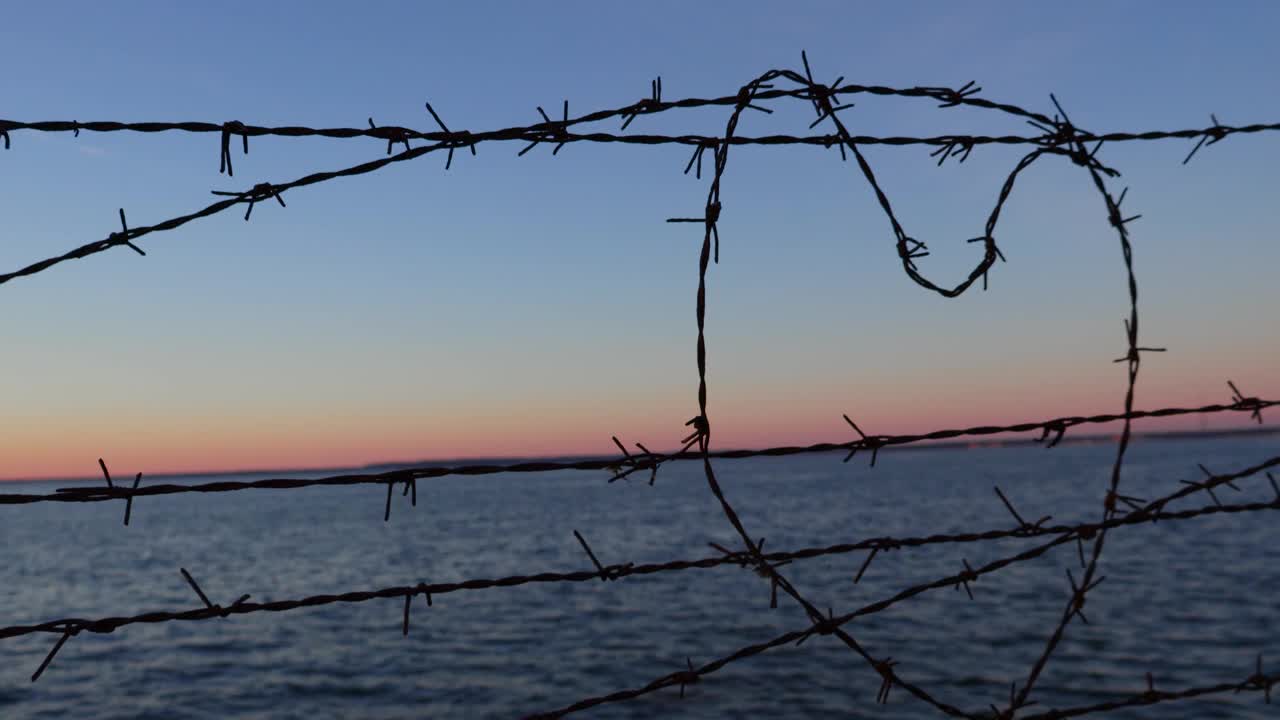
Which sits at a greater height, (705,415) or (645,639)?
(705,415)

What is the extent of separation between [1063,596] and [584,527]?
35.5 meters

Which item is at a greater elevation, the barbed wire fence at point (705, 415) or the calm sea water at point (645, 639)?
the barbed wire fence at point (705, 415)

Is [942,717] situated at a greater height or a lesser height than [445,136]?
lesser

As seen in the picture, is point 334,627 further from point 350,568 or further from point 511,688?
point 350,568

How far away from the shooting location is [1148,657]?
642 inches

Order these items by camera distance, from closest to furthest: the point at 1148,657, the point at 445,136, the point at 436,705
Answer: the point at 445,136 → the point at 436,705 → the point at 1148,657

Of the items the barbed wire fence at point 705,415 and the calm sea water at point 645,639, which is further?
the calm sea water at point 645,639

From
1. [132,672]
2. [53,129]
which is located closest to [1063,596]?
[132,672]

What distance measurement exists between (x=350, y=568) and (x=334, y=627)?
1773cm

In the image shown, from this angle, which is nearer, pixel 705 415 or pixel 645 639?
pixel 705 415

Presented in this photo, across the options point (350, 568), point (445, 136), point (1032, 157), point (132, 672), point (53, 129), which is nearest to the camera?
point (53, 129)

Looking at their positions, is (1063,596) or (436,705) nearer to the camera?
(436,705)

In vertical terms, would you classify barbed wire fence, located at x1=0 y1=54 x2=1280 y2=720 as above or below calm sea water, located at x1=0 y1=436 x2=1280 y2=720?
above

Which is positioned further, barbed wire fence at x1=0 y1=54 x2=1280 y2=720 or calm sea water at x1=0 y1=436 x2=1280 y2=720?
calm sea water at x1=0 y1=436 x2=1280 y2=720
